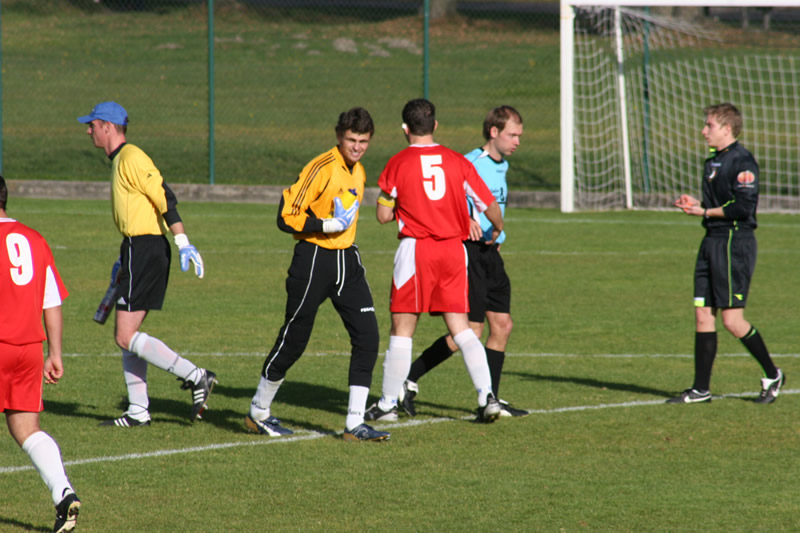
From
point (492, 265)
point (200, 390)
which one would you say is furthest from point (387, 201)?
point (200, 390)

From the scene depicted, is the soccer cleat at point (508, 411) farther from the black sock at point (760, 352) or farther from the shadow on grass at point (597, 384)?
the black sock at point (760, 352)

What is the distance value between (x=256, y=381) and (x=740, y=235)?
3.63 meters

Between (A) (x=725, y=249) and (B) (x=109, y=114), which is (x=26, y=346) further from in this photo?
(A) (x=725, y=249)

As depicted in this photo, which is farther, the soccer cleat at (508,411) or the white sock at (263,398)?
the soccer cleat at (508,411)

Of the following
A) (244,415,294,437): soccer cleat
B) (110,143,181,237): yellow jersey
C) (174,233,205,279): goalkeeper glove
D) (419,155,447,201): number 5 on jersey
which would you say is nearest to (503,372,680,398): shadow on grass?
(419,155,447,201): number 5 on jersey

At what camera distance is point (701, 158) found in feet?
81.1

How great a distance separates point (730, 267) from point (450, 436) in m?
2.37

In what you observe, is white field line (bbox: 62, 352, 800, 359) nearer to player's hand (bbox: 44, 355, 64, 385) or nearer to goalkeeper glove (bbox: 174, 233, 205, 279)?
goalkeeper glove (bbox: 174, 233, 205, 279)

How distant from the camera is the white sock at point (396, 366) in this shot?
752cm

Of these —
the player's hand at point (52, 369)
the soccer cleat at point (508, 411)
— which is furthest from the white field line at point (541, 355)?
the player's hand at point (52, 369)

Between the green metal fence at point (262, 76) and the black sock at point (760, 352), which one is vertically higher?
the green metal fence at point (262, 76)

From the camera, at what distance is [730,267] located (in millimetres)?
8227

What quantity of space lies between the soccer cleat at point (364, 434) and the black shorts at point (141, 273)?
1476 mm

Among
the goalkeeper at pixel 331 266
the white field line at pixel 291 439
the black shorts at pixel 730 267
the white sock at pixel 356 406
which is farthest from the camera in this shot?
the black shorts at pixel 730 267
